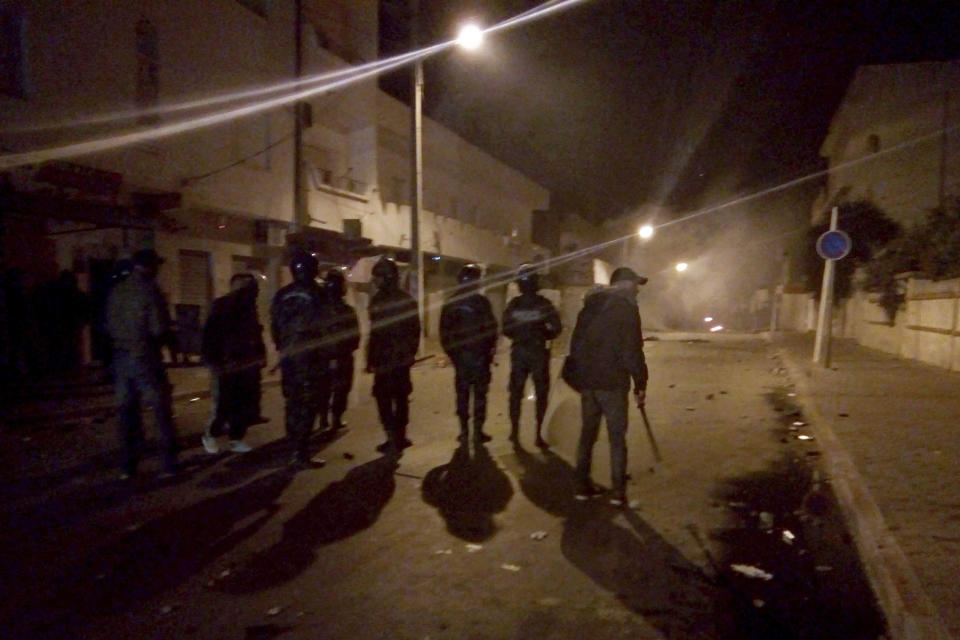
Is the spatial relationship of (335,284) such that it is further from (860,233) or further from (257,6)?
(860,233)

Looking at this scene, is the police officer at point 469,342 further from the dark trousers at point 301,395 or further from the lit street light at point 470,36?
the lit street light at point 470,36

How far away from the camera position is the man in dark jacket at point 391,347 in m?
7.18

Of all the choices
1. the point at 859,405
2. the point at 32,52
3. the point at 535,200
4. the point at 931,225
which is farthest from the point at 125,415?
the point at 535,200

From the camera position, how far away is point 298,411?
6.77 metres

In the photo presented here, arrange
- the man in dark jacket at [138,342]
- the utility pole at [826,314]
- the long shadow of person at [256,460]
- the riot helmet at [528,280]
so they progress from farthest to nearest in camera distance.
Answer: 1. the utility pole at [826,314]
2. the riot helmet at [528,280]
3. the long shadow of person at [256,460]
4. the man in dark jacket at [138,342]

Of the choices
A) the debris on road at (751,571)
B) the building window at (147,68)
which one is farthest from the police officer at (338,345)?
the building window at (147,68)

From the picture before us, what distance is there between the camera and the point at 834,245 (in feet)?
44.7

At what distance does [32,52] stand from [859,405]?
41.0 ft

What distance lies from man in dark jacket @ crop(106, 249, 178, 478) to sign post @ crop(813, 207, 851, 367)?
38.3 feet

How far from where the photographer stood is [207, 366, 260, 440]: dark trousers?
7.19m

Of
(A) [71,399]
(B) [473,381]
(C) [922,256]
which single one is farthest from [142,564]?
(C) [922,256]

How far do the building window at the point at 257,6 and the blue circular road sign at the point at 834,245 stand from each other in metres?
12.5

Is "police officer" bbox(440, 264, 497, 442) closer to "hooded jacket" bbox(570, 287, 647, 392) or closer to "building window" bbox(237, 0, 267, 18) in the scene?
"hooded jacket" bbox(570, 287, 647, 392)

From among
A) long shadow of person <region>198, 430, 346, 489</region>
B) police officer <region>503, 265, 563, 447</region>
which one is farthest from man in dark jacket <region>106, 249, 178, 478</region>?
police officer <region>503, 265, 563, 447</region>
